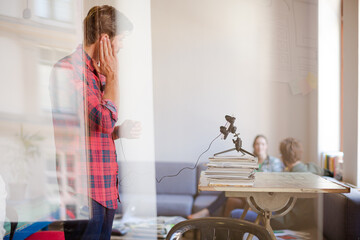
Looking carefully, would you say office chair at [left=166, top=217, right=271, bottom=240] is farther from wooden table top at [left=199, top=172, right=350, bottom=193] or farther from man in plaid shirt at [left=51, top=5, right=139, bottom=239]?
man in plaid shirt at [left=51, top=5, right=139, bottom=239]

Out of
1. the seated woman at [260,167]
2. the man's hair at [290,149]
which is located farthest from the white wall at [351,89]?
the seated woman at [260,167]

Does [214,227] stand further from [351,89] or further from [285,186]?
[351,89]

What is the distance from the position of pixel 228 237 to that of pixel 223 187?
389mm

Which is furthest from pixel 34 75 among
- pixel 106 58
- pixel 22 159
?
pixel 106 58

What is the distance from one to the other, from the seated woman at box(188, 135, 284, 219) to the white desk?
1.00 feet

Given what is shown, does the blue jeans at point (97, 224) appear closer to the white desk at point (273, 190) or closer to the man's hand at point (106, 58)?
the white desk at point (273, 190)

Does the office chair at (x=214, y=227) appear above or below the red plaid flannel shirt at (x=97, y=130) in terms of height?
below

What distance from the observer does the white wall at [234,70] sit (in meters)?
2.26

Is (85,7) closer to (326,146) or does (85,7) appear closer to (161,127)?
(161,127)

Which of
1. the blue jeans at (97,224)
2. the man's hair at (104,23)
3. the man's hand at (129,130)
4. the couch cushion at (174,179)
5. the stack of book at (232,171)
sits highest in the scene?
the man's hair at (104,23)

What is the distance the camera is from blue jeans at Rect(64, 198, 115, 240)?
2.12m

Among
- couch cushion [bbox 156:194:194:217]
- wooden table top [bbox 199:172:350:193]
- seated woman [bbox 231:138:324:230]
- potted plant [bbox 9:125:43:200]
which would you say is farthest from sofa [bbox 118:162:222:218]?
potted plant [bbox 9:125:43:200]

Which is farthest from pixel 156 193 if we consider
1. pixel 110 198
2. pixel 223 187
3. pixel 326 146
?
pixel 326 146

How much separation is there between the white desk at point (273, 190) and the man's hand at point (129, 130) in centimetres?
62
